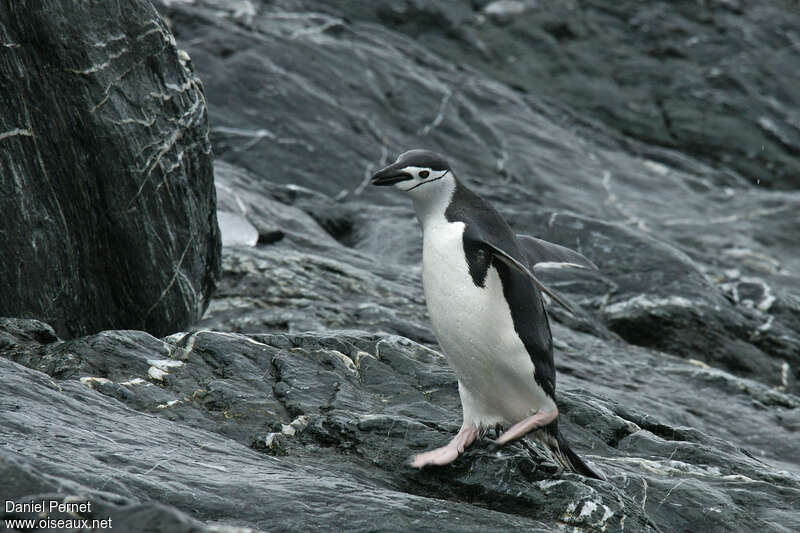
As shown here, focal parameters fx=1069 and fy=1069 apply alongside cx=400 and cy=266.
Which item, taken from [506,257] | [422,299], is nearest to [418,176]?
[506,257]

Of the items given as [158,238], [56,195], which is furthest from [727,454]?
[56,195]

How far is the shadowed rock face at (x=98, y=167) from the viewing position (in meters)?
5.70

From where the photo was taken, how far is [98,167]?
6047 millimetres

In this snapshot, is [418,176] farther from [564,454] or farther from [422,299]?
[422,299]

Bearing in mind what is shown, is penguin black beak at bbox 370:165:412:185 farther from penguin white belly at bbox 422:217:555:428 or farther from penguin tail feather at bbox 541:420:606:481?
penguin tail feather at bbox 541:420:606:481

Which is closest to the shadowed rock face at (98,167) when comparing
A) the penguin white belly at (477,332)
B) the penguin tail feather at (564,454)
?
the penguin white belly at (477,332)

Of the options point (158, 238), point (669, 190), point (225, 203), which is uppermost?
point (158, 238)

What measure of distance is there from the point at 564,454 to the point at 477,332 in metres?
0.69

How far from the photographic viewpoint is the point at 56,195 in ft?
19.5

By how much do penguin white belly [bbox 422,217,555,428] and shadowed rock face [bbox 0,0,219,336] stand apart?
2.08 m

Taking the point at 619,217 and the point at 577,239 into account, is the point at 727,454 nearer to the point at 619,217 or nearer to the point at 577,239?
the point at 577,239

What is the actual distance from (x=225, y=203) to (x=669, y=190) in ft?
26.2

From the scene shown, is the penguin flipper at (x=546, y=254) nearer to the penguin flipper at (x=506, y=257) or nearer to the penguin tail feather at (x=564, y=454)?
the penguin flipper at (x=506, y=257)

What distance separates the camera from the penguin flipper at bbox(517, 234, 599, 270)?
5472 millimetres
